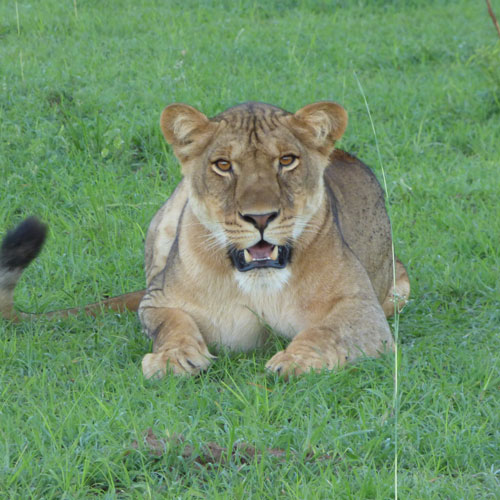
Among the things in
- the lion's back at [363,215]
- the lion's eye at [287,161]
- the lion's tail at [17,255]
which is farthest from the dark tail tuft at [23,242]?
the lion's back at [363,215]

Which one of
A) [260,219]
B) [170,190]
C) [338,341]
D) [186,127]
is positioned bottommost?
[170,190]

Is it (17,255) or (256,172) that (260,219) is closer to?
(256,172)

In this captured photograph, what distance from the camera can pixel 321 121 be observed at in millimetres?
3314

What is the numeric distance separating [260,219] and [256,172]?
19 cm

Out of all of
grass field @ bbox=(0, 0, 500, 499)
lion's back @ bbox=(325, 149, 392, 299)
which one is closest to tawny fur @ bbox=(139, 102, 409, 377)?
grass field @ bbox=(0, 0, 500, 499)

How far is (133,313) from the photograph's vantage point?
150 inches

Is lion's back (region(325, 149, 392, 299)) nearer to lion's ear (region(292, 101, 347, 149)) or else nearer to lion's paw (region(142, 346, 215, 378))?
lion's ear (region(292, 101, 347, 149))

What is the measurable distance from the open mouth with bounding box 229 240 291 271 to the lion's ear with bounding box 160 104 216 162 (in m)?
0.39

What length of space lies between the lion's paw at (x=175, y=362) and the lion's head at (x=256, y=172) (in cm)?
30

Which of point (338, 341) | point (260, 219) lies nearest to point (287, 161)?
point (260, 219)

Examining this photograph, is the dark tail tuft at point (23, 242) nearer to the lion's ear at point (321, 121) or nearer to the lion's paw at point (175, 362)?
the lion's paw at point (175, 362)

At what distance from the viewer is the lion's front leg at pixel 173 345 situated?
3.07 meters

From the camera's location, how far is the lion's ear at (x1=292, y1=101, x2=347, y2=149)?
10.8 ft

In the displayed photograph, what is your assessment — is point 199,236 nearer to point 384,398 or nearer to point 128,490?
point 384,398
